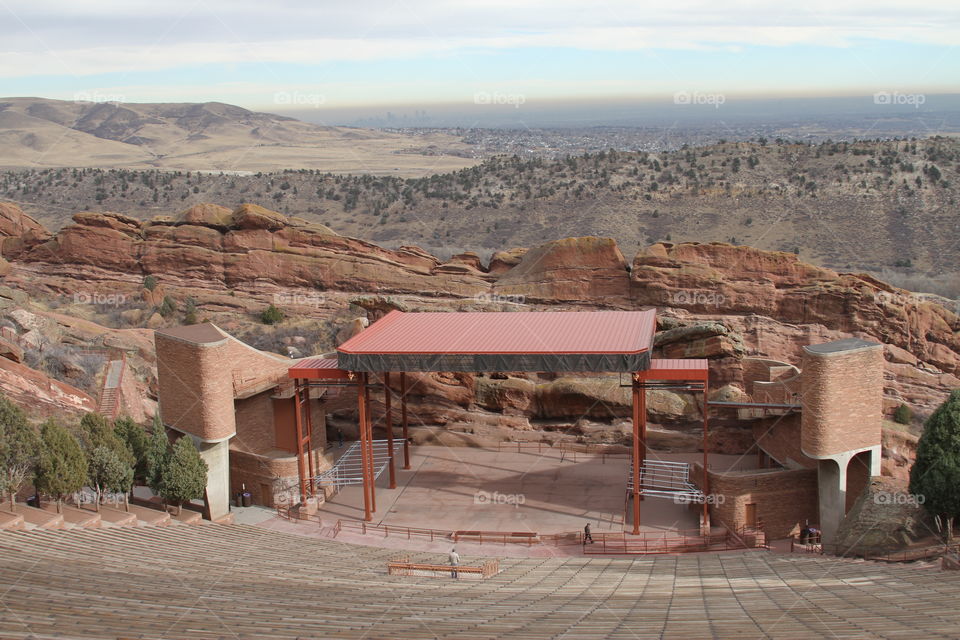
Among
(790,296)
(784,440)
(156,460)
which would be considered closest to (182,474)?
A: (156,460)

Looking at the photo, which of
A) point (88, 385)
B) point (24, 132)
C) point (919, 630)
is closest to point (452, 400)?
point (88, 385)

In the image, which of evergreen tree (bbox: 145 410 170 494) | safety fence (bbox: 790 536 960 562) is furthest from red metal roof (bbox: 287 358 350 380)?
safety fence (bbox: 790 536 960 562)

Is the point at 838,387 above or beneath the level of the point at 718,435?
above

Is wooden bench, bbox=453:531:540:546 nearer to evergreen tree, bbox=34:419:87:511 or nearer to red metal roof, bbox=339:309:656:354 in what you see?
red metal roof, bbox=339:309:656:354

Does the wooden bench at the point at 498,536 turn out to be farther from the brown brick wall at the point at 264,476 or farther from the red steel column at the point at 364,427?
the brown brick wall at the point at 264,476

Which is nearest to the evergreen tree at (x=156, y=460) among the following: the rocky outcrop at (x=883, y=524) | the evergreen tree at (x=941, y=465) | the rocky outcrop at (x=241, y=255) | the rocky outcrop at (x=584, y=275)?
the rocky outcrop at (x=883, y=524)

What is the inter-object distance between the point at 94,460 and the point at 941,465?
73.3 feet

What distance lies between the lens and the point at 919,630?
1374 cm

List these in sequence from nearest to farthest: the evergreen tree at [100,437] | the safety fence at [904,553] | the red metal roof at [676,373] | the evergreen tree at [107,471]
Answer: the safety fence at [904,553] < the evergreen tree at [107,471] < the evergreen tree at [100,437] < the red metal roof at [676,373]

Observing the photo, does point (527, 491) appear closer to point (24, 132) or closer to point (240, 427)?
point (240, 427)

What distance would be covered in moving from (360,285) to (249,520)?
20.0 m

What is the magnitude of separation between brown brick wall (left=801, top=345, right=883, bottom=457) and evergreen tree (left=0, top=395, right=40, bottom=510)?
2089cm

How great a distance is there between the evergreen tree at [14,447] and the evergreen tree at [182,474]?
3680mm

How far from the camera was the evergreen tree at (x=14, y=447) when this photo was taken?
22.8 meters
